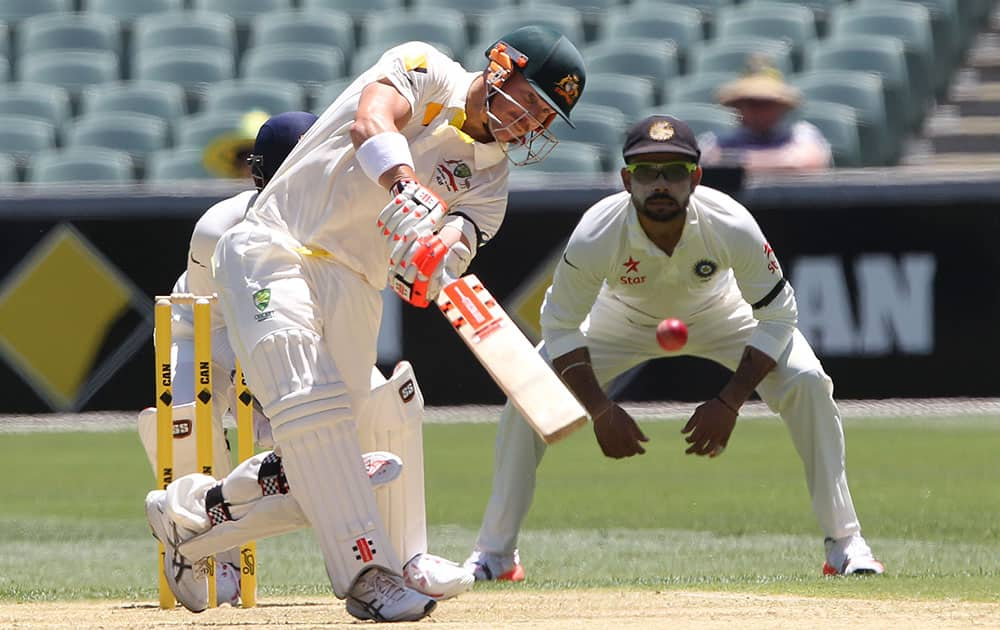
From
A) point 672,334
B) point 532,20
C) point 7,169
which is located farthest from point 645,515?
point 7,169

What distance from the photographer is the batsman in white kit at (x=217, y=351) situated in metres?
6.41

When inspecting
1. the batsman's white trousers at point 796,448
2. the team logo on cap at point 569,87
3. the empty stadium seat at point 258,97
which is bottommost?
the empty stadium seat at point 258,97

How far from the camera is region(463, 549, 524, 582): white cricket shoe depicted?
7020 millimetres

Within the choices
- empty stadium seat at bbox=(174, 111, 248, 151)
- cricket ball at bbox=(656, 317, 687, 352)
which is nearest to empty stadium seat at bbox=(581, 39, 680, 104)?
empty stadium seat at bbox=(174, 111, 248, 151)

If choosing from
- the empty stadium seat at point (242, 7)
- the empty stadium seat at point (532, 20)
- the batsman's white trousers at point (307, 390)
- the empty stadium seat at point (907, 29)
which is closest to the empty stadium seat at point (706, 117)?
the empty stadium seat at point (532, 20)

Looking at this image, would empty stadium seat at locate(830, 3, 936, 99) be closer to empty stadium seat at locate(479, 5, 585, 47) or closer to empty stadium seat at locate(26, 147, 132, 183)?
empty stadium seat at locate(479, 5, 585, 47)

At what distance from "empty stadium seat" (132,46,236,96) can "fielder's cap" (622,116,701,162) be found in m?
9.88

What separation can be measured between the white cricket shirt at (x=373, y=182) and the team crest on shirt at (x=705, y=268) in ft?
5.58

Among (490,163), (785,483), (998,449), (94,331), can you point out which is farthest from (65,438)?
(490,163)

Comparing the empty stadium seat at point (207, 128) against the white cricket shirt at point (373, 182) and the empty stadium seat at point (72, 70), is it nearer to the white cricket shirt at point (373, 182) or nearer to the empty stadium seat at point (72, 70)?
the empty stadium seat at point (72, 70)

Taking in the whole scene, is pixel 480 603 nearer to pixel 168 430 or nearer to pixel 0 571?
pixel 168 430

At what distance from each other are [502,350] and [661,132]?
2.11m

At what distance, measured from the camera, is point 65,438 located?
12742 millimetres

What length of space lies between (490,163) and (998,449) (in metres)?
6.45
